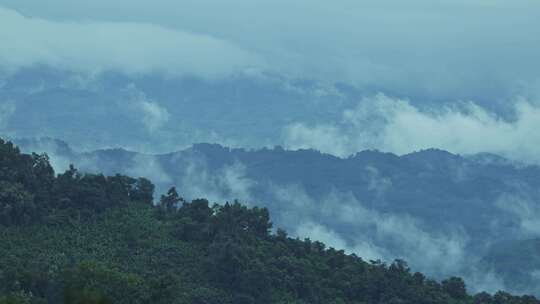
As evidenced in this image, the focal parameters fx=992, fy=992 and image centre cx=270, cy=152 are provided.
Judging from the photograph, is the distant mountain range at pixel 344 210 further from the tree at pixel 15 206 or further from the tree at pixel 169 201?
the tree at pixel 15 206

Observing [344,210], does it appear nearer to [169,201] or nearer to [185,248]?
[169,201]

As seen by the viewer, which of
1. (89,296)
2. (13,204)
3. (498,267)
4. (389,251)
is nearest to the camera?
(89,296)

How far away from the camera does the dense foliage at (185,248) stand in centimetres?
4612

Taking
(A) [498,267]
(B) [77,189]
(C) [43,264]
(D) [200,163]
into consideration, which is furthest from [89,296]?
(D) [200,163]

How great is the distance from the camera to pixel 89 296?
77.8ft

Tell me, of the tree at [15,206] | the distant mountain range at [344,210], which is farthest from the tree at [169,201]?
the distant mountain range at [344,210]

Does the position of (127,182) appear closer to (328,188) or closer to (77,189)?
(77,189)

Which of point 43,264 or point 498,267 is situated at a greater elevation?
point 498,267

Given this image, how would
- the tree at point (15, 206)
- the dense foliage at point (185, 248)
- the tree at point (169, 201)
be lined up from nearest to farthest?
the dense foliage at point (185, 248), the tree at point (15, 206), the tree at point (169, 201)

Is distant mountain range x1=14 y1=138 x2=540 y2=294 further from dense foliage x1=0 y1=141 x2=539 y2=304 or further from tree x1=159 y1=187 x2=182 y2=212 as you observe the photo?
dense foliage x1=0 y1=141 x2=539 y2=304

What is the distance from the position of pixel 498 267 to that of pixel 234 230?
7995 cm

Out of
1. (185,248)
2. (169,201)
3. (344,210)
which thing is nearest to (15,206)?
(185,248)

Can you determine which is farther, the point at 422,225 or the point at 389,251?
the point at 422,225

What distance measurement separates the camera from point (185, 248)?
4978cm
